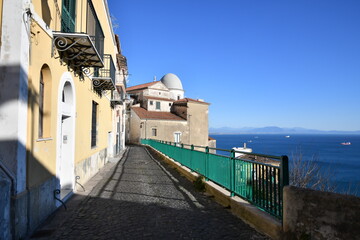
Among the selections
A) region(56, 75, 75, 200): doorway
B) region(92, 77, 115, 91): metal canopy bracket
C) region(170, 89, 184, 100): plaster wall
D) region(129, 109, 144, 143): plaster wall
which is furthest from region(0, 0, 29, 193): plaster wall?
region(170, 89, 184, 100): plaster wall

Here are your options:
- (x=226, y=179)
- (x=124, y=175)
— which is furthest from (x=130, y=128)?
(x=226, y=179)

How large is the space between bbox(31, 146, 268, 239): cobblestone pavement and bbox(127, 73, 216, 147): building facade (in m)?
33.3

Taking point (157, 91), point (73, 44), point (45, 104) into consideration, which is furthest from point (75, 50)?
point (157, 91)

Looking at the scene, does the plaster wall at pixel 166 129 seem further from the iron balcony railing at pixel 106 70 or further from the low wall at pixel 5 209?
the low wall at pixel 5 209

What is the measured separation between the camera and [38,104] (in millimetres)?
4672

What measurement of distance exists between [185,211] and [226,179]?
4.43ft

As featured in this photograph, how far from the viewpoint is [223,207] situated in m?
6.04

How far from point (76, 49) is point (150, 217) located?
410cm

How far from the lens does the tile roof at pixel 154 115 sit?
1652 inches

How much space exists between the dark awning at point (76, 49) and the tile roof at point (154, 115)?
3390cm

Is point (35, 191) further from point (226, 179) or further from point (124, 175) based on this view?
point (124, 175)

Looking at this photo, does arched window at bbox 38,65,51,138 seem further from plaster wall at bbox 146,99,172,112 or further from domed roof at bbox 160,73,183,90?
domed roof at bbox 160,73,183,90

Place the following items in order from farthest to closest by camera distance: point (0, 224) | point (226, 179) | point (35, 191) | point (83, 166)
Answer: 1. point (83, 166)
2. point (226, 179)
3. point (35, 191)
4. point (0, 224)

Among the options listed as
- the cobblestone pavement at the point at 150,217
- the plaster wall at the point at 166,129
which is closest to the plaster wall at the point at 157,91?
the plaster wall at the point at 166,129
